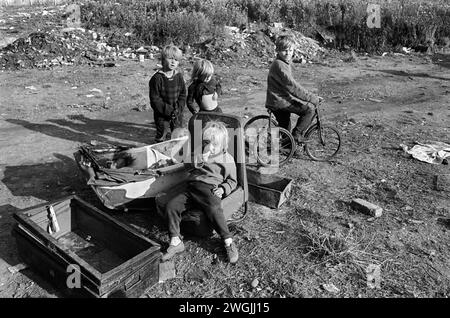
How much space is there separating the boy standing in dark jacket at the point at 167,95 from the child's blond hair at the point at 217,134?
79.7 inches

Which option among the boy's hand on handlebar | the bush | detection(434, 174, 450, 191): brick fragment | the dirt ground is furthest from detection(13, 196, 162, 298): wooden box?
the bush

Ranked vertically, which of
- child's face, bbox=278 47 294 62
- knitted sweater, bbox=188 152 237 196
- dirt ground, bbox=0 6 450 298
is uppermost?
child's face, bbox=278 47 294 62

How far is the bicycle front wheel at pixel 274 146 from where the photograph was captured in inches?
240

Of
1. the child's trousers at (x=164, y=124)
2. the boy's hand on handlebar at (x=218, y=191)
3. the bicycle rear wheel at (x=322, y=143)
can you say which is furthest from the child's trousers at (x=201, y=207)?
the bicycle rear wheel at (x=322, y=143)

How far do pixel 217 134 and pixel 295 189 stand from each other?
1.79 m

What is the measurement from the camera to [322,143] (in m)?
6.33

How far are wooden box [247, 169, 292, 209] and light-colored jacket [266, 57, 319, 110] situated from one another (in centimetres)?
120

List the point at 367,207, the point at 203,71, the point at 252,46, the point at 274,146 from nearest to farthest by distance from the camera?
the point at 367,207 < the point at 203,71 < the point at 274,146 < the point at 252,46

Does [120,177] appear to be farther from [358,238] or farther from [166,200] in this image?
[358,238]

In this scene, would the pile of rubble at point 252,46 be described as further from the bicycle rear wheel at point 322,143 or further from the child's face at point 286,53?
the child's face at point 286,53

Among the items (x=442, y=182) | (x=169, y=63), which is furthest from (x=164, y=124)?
(x=442, y=182)

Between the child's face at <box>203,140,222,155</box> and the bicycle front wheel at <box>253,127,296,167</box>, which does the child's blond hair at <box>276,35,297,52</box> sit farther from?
the child's face at <box>203,140,222,155</box>

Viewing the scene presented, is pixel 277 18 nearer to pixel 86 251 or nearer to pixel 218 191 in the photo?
pixel 218 191

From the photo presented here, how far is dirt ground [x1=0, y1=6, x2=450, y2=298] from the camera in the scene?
12.4ft
